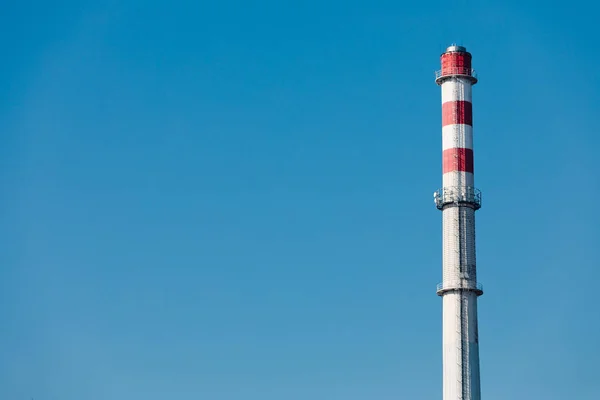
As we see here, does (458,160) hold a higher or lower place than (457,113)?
lower

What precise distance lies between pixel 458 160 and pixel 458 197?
7.17 ft

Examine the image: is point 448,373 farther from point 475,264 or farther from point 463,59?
point 463,59

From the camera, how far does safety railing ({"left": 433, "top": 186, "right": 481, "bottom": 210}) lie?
89312 mm

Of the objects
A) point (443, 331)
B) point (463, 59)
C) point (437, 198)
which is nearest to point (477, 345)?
point (443, 331)

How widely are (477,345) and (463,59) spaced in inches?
654

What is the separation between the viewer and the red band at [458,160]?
89938 mm

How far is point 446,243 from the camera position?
8925cm

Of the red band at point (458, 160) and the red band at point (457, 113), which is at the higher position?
the red band at point (457, 113)

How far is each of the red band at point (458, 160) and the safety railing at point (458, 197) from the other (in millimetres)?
1143

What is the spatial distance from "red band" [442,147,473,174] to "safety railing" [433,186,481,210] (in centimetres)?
114

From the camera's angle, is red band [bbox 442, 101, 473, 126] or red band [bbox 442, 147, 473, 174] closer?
red band [bbox 442, 147, 473, 174]

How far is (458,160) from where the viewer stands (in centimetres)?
9000

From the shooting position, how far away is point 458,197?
89.3 metres

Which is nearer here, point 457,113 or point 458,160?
point 458,160
